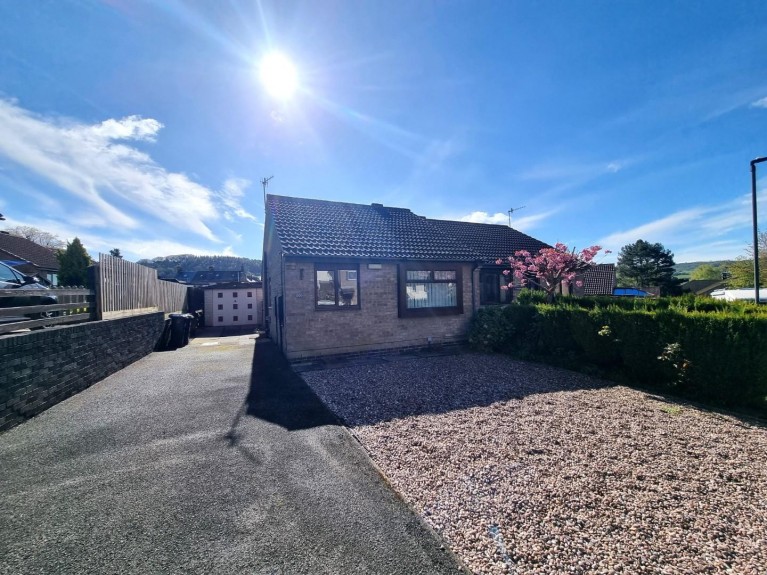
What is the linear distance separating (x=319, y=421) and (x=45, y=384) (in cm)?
435

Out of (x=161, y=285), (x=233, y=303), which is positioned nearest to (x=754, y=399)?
(x=161, y=285)

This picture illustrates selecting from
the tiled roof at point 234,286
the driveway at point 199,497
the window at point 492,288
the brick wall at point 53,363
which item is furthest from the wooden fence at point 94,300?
the window at point 492,288

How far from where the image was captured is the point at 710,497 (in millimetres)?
2820

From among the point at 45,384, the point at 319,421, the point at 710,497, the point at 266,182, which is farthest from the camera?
the point at 266,182

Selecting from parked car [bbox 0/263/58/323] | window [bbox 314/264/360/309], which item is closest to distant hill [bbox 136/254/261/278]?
parked car [bbox 0/263/58/323]

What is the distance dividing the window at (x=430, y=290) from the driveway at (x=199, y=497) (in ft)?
17.7

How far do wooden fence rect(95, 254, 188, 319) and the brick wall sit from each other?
1.52 feet

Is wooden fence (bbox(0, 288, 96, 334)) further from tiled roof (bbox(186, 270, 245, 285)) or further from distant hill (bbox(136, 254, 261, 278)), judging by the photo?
distant hill (bbox(136, 254, 261, 278))

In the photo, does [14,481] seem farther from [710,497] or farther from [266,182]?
[266,182]

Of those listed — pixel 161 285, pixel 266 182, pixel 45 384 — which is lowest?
pixel 45 384

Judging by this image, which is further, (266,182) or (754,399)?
(266,182)

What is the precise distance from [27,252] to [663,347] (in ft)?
119

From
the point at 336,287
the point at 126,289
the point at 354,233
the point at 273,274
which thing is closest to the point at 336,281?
the point at 336,287

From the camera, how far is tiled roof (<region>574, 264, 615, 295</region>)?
2630 cm
